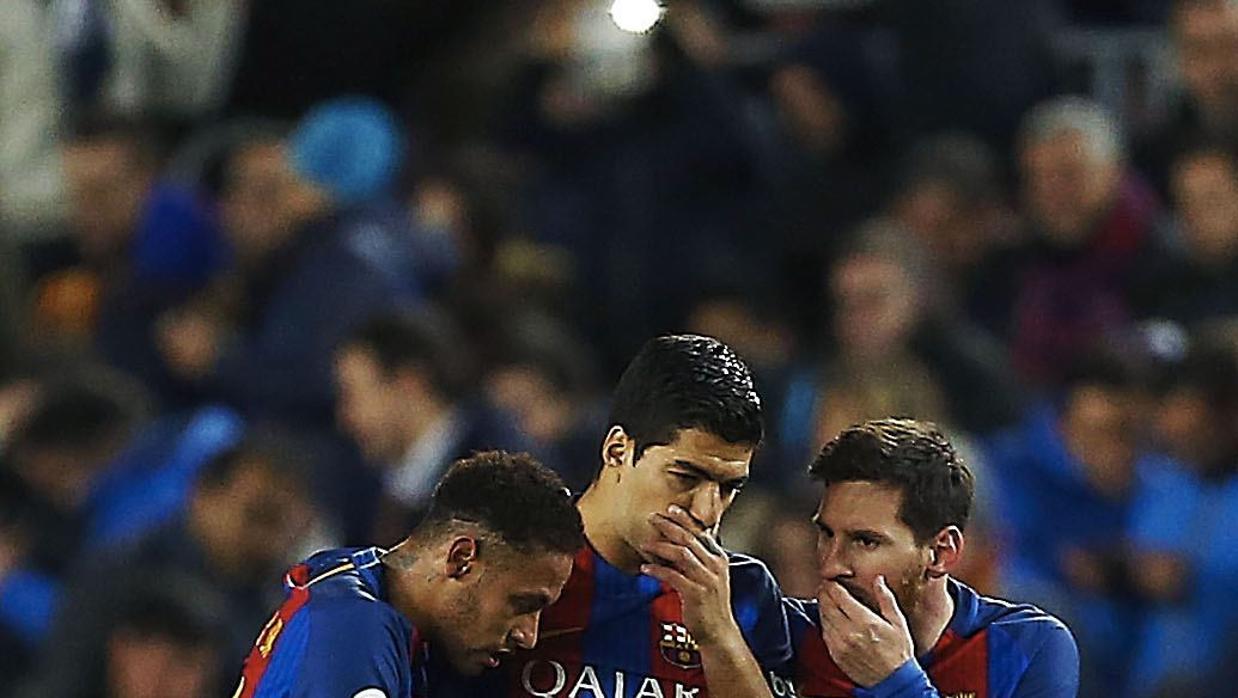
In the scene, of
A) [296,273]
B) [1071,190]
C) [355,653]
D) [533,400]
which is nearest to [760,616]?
[355,653]

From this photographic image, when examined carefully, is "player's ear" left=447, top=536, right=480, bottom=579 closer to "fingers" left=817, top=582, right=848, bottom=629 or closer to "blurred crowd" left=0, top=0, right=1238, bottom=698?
"fingers" left=817, top=582, right=848, bottom=629

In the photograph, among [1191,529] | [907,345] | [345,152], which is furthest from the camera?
[345,152]

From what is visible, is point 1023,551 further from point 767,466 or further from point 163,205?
point 163,205

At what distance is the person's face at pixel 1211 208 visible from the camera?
9.70m

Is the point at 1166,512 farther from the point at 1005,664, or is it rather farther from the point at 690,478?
the point at 690,478

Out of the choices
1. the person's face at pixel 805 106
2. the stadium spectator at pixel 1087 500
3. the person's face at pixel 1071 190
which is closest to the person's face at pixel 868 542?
the stadium spectator at pixel 1087 500

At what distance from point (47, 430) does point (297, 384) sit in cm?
93

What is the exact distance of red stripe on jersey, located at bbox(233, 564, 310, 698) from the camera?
5.46 metres

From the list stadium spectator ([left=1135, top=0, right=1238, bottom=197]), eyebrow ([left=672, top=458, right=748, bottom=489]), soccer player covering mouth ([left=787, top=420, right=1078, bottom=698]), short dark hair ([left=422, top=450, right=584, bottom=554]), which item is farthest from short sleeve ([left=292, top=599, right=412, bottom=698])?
stadium spectator ([left=1135, top=0, right=1238, bottom=197])

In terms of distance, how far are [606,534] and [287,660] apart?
2.34 ft

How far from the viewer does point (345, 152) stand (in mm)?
10508

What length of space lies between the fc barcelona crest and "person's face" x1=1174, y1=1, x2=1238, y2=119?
5.02m

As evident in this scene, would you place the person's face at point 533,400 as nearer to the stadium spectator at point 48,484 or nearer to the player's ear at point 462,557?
the stadium spectator at point 48,484

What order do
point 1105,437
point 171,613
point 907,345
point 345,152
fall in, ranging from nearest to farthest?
point 171,613 → point 1105,437 → point 907,345 → point 345,152
